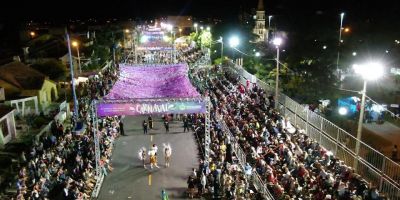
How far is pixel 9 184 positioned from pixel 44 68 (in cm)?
2545

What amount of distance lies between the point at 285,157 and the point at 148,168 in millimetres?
7418

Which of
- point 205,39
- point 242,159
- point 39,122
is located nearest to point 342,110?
point 242,159

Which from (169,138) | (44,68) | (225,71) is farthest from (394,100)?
(44,68)

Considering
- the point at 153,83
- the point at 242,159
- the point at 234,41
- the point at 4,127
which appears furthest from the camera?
the point at 234,41

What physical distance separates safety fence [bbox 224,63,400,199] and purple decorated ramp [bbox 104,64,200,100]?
6.18 metres

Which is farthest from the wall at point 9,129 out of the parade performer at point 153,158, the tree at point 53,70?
the tree at point 53,70

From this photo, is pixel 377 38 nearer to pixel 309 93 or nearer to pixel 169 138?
pixel 309 93

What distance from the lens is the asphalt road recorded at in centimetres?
1827

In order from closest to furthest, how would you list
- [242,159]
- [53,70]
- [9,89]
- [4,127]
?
[242,159] < [4,127] < [9,89] < [53,70]

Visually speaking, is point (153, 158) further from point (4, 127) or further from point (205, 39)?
point (205, 39)

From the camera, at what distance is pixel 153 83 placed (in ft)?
87.2

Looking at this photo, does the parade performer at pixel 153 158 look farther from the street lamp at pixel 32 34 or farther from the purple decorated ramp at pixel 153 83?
the street lamp at pixel 32 34

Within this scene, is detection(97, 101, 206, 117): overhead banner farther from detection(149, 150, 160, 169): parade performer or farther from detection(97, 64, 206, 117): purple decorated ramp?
detection(149, 150, 160, 169): parade performer

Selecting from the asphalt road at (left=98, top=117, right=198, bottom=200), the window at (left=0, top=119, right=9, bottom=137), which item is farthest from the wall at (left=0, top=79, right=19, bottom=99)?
the asphalt road at (left=98, top=117, right=198, bottom=200)
